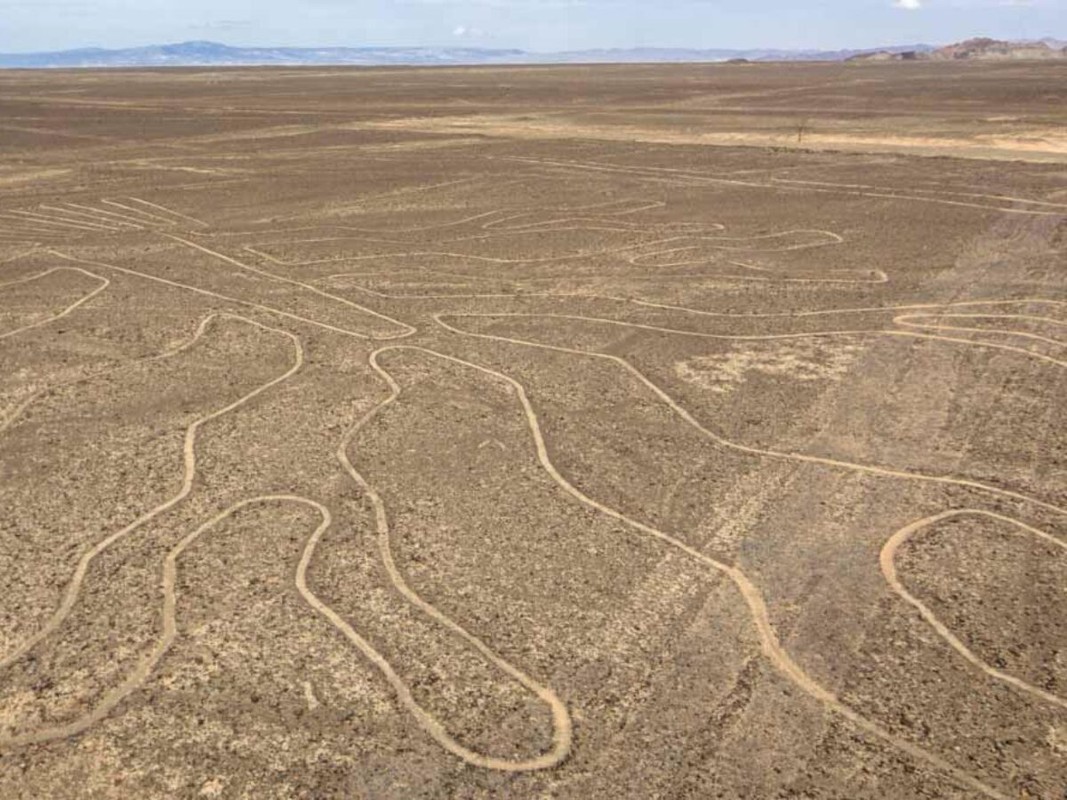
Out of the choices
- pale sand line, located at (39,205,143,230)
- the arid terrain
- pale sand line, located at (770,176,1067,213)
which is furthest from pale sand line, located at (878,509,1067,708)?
pale sand line, located at (39,205,143,230)

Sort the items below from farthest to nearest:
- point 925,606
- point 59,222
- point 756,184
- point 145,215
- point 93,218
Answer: point 756,184 → point 145,215 → point 93,218 → point 59,222 → point 925,606

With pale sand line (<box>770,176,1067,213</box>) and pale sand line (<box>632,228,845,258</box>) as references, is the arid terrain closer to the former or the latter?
pale sand line (<box>632,228,845,258</box>)

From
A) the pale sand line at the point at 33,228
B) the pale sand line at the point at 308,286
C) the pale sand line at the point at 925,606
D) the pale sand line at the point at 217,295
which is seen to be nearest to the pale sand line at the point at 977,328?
the pale sand line at the point at 925,606

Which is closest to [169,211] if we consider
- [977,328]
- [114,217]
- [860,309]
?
[114,217]

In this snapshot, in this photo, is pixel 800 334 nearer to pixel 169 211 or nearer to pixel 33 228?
pixel 169 211

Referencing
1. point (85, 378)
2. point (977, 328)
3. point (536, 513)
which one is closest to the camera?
point (536, 513)

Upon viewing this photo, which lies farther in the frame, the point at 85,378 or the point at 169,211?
the point at 169,211
